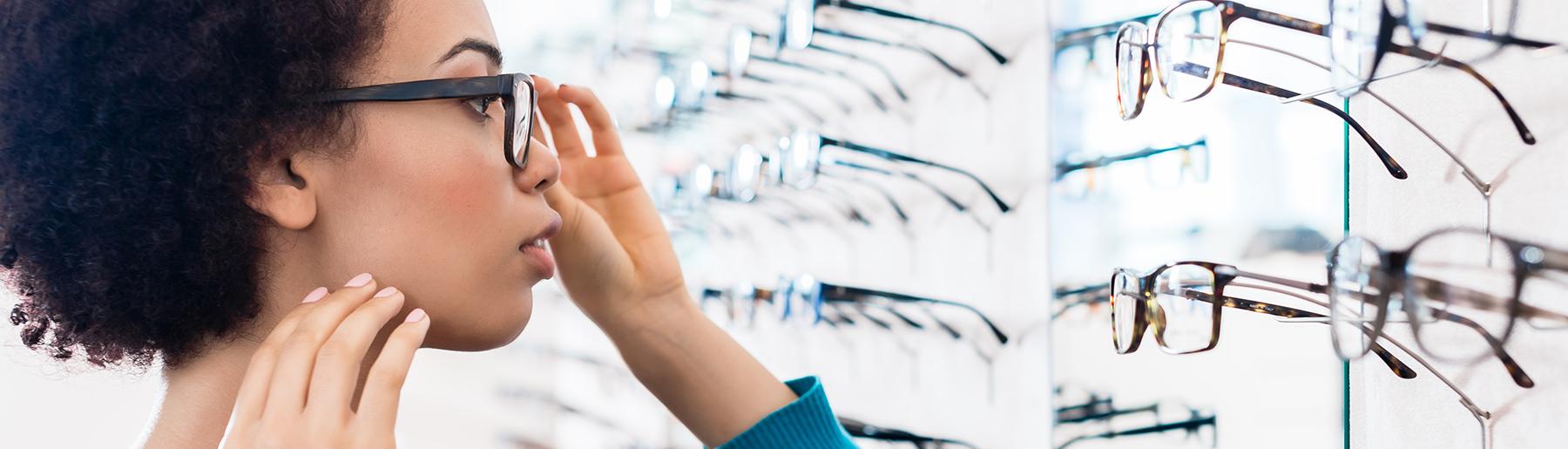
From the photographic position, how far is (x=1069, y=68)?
1150 mm

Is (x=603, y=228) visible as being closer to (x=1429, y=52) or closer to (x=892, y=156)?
(x=892, y=156)

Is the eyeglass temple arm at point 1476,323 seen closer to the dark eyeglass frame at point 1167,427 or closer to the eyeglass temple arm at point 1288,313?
the eyeglass temple arm at point 1288,313

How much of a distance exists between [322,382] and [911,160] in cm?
79

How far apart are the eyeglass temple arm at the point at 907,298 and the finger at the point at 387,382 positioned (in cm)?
69

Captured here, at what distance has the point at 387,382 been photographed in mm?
718

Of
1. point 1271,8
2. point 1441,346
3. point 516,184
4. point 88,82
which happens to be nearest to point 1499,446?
point 1441,346

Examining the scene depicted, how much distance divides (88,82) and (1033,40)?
2.89 ft

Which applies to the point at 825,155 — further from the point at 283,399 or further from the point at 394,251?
the point at 283,399

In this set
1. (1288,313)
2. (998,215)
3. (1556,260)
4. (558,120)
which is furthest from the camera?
(998,215)

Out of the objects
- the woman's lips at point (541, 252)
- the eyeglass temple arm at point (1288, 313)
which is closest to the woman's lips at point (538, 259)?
the woman's lips at point (541, 252)

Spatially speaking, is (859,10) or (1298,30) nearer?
(1298,30)

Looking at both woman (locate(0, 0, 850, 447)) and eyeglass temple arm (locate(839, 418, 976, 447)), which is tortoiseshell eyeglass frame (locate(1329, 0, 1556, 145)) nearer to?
woman (locate(0, 0, 850, 447))

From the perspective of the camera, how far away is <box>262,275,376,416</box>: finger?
686mm

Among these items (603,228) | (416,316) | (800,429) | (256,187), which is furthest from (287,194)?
(800,429)
